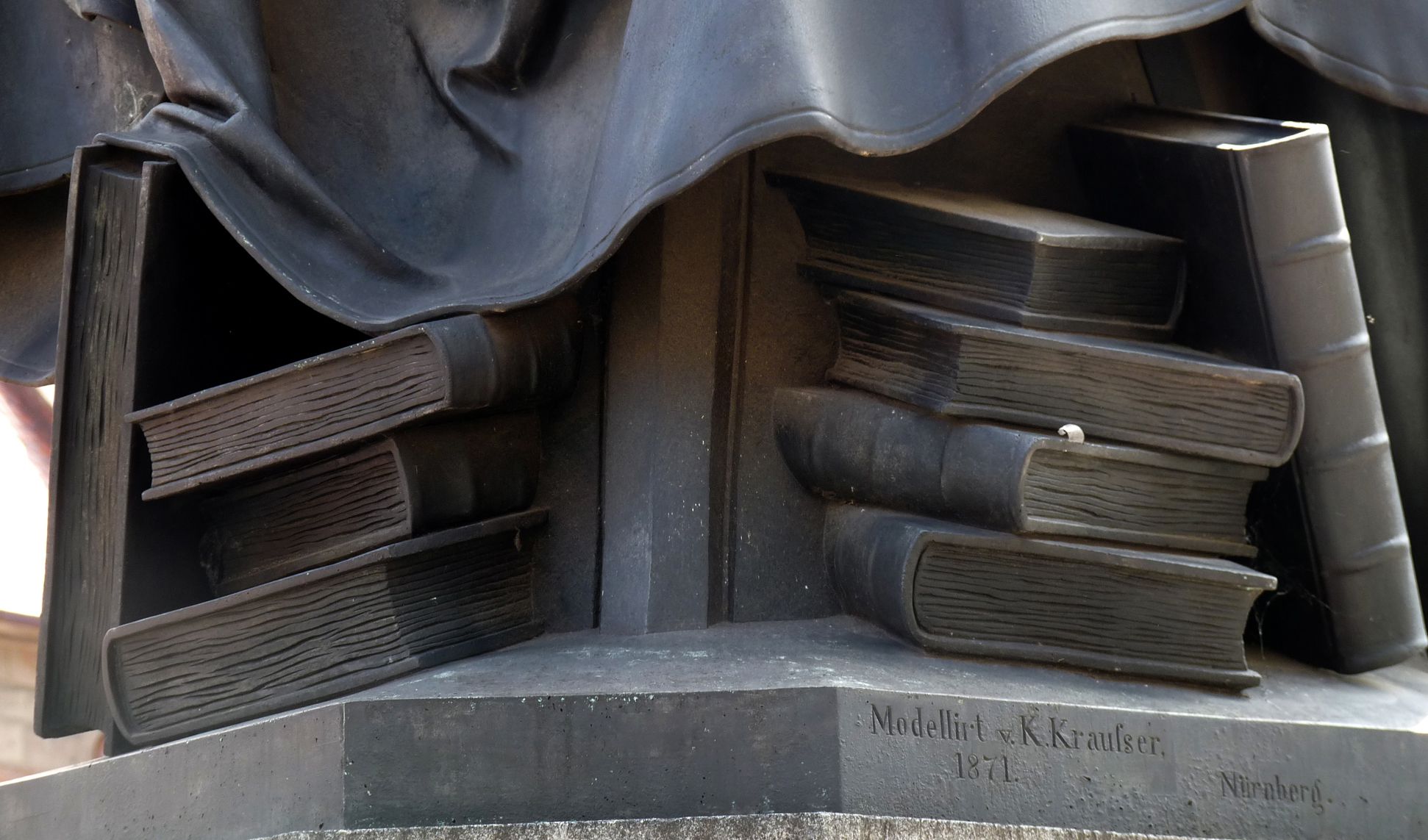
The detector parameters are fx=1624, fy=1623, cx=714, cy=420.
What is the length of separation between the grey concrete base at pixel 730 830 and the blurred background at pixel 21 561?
9.63 feet

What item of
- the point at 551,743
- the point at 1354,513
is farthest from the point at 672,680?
the point at 1354,513

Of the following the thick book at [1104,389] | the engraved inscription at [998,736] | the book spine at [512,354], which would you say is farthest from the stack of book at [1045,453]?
the book spine at [512,354]

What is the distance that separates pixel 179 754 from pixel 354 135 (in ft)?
2.23

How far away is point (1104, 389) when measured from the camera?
1.40 m

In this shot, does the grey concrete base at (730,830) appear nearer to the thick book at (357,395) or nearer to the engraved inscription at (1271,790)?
the engraved inscription at (1271,790)

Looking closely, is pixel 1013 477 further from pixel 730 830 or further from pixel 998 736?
pixel 730 830

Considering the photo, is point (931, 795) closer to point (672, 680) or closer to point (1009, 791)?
point (1009, 791)

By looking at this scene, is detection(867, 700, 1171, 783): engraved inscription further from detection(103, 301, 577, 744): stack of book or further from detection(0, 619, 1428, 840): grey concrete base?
detection(103, 301, 577, 744): stack of book

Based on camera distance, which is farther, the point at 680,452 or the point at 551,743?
the point at 680,452

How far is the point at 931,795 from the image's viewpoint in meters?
1.23

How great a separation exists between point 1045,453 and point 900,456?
15cm

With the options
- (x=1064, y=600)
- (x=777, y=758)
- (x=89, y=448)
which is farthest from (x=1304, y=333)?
(x=89, y=448)

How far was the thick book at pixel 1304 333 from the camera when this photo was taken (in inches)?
57.1

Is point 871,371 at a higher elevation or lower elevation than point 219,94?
lower
